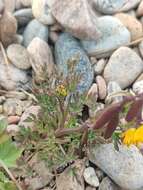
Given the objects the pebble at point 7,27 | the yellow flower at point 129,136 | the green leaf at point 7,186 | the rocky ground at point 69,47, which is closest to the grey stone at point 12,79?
the rocky ground at point 69,47

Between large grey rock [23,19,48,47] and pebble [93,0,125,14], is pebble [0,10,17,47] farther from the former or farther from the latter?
pebble [93,0,125,14]

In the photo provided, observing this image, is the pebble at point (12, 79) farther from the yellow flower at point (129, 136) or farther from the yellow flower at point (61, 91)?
the yellow flower at point (129, 136)

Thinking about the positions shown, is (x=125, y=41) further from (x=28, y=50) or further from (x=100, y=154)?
(x=100, y=154)

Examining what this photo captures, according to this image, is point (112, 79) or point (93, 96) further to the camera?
point (112, 79)

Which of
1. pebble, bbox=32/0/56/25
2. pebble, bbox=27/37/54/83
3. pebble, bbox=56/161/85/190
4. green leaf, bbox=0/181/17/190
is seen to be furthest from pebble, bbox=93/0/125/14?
green leaf, bbox=0/181/17/190

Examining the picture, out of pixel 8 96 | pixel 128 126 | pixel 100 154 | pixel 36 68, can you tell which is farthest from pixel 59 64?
pixel 128 126
